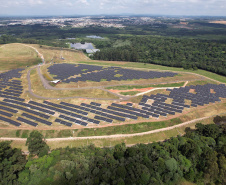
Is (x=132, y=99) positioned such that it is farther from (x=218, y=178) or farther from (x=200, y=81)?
(x=200, y=81)

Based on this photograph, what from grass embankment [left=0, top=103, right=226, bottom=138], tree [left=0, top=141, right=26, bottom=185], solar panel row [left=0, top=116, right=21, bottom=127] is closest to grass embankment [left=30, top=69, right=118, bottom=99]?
solar panel row [left=0, top=116, right=21, bottom=127]

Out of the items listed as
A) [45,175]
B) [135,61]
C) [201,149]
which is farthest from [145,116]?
[135,61]

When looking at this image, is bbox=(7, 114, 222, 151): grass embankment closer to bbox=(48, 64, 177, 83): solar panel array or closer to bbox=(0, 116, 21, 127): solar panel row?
bbox=(0, 116, 21, 127): solar panel row

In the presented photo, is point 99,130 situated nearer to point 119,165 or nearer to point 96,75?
point 119,165

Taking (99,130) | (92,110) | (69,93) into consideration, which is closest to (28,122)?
(69,93)

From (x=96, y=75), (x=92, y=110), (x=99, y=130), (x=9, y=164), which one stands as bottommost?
(x=99, y=130)
